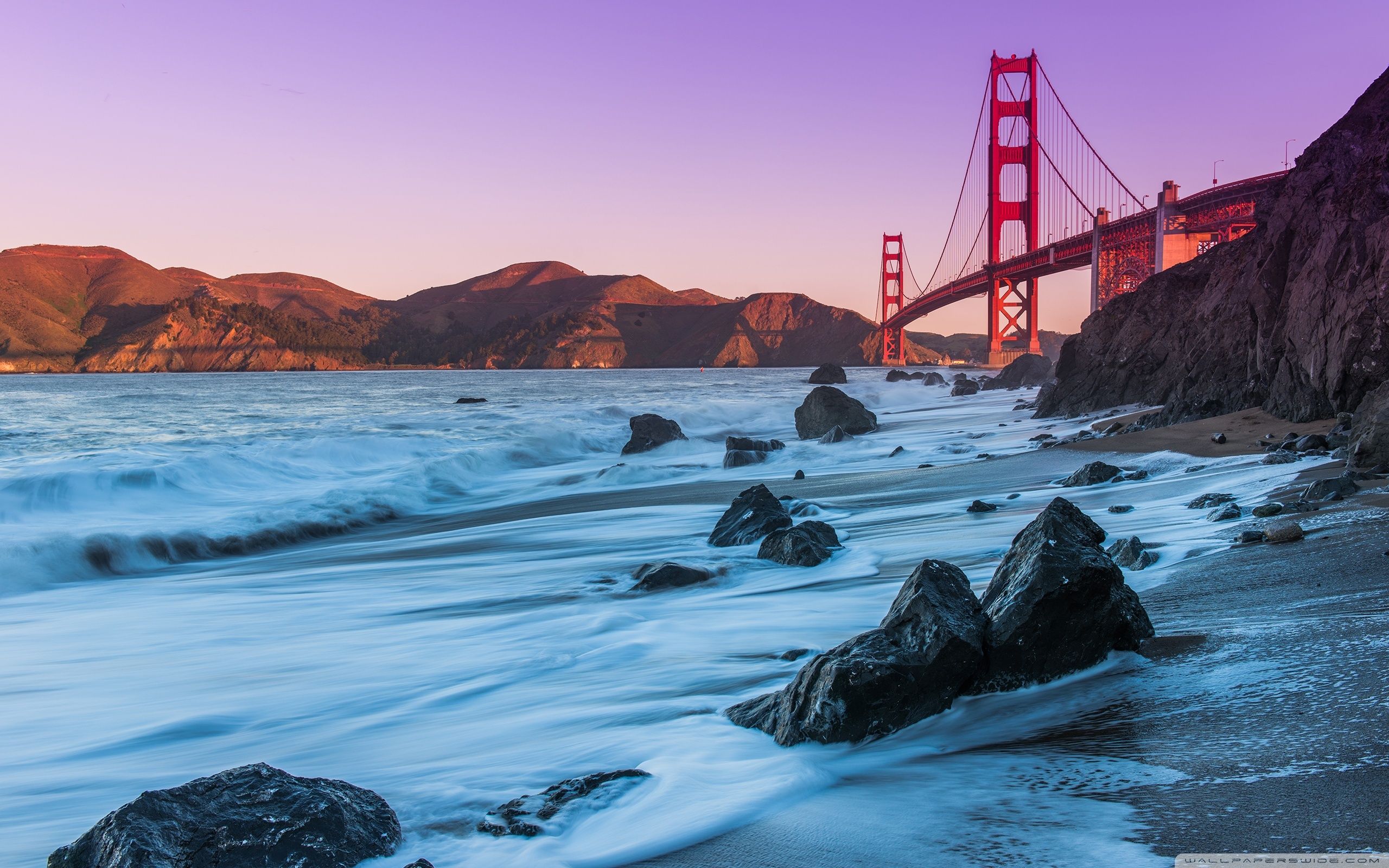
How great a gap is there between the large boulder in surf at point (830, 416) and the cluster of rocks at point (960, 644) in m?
11.6

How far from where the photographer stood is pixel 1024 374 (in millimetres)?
28422

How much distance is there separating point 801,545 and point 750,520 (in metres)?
0.85

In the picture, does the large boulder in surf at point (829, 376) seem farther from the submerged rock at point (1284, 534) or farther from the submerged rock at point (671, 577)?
the submerged rock at point (1284, 534)

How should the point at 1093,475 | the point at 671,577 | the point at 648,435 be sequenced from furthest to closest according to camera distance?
the point at 648,435
the point at 1093,475
the point at 671,577

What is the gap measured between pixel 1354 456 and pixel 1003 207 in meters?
44.7

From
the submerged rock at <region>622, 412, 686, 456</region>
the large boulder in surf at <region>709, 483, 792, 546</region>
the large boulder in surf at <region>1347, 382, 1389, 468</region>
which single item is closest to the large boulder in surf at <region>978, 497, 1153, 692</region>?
the large boulder in surf at <region>1347, 382, 1389, 468</region>

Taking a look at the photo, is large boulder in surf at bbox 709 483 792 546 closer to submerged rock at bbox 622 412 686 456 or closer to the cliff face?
the cliff face

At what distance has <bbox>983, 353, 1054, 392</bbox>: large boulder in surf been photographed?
2806 cm

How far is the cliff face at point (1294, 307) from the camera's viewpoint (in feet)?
20.8

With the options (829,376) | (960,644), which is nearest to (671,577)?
(960,644)

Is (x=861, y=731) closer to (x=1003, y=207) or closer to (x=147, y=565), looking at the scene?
(x=147, y=565)

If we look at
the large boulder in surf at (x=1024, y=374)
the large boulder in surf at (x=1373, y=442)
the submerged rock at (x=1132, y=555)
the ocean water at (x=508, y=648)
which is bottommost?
the ocean water at (x=508, y=648)

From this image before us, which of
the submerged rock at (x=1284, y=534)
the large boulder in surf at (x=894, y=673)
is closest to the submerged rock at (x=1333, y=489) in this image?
the submerged rock at (x=1284, y=534)

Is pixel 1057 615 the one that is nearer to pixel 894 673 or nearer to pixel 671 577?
pixel 894 673
